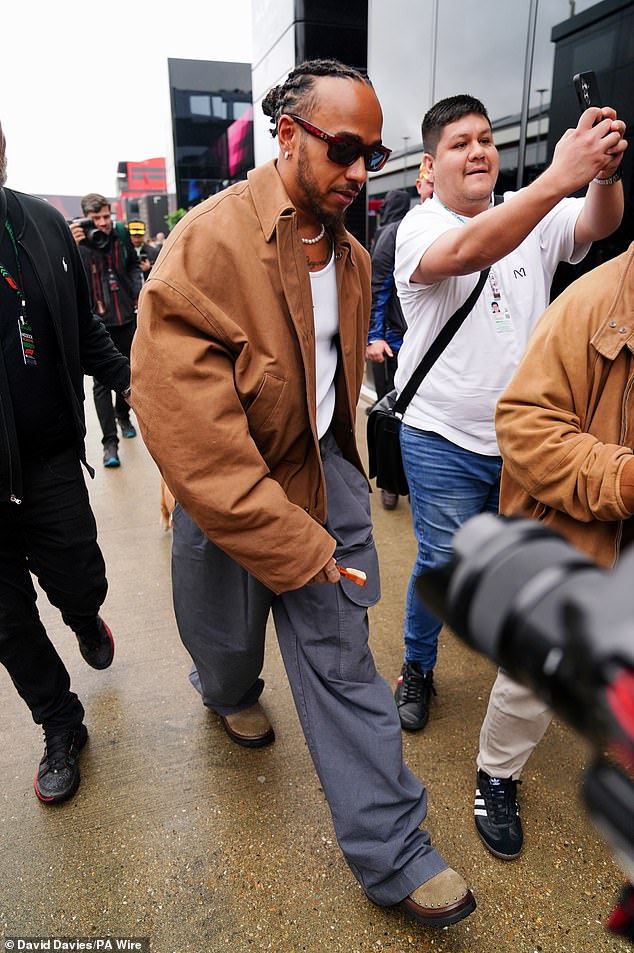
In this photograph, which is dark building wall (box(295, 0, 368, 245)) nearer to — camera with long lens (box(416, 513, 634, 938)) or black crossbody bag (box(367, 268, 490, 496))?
black crossbody bag (box(367, 268, 490, 496))

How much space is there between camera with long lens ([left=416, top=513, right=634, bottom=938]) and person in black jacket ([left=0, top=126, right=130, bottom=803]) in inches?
68.5

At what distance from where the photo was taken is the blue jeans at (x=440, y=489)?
227 cm

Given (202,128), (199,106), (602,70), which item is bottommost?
(602,70)

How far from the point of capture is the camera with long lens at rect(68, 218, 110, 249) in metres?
5.47

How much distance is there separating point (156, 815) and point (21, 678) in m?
0.65

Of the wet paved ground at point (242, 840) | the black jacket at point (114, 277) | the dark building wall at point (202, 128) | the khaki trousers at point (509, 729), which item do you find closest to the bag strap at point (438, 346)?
the khaki trousers at point (509, 729)

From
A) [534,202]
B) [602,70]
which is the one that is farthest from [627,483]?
[602,70]

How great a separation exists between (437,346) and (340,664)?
1100 mm

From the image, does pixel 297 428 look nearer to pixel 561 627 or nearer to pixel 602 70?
pixel 561 627

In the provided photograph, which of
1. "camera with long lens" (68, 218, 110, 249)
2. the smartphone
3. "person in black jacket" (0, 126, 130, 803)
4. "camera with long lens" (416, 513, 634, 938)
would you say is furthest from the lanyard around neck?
"camera with long lens" (68, 218, 110, 249)

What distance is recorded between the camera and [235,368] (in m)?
1.62

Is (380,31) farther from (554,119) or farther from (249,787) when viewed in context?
(249,787)

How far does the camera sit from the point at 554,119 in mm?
3551

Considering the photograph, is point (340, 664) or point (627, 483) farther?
point (340, 664)
